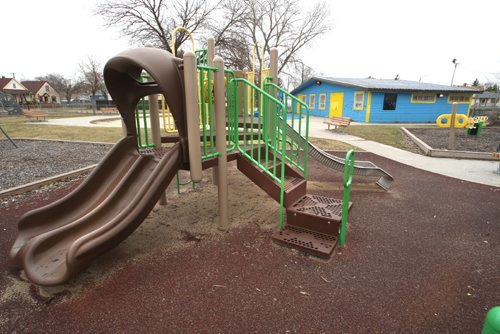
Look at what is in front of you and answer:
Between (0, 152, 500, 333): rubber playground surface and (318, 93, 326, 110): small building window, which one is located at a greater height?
(318, 93, 326, 110): small building window

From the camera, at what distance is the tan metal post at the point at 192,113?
9.17 ft

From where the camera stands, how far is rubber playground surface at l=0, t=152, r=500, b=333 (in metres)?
2.23

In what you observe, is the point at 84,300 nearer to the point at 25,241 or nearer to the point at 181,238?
the point at 25,241

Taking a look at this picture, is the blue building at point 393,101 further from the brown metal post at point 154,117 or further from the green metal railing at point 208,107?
the green metal railing at point 208,107

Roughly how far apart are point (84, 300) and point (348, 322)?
7.36 ft

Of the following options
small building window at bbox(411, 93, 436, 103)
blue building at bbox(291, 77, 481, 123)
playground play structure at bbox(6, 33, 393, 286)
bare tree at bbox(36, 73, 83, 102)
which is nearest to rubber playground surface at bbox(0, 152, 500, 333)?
playground play structure at bbox(6, 33, 393, 286)

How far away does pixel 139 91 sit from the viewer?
150 inches

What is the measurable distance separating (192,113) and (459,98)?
85.7ft

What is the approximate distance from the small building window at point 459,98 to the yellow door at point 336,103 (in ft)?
26.5

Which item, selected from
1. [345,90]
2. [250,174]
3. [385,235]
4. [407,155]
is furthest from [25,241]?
[345,90]

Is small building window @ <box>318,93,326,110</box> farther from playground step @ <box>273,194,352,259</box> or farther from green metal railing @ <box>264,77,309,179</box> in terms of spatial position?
playground step @ <box>273,194,352,259</box>

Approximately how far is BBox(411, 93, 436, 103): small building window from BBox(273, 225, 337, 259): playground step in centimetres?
2178

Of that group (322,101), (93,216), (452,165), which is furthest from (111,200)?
(322,101)

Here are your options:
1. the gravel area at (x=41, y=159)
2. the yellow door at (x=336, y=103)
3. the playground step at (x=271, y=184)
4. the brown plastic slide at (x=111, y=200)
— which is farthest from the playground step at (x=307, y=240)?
the yellow door at (x=336, y=103)
